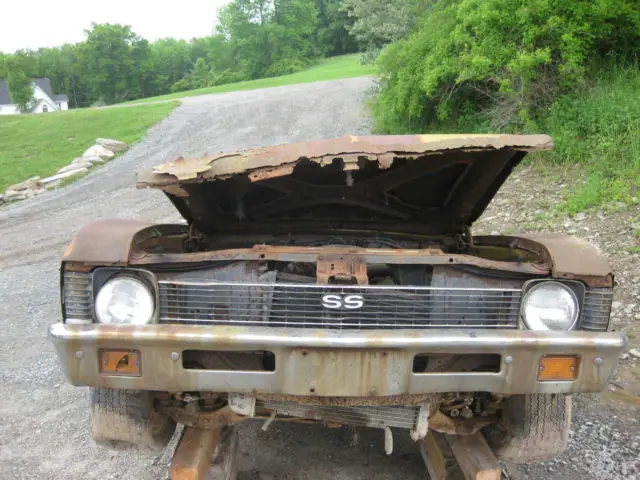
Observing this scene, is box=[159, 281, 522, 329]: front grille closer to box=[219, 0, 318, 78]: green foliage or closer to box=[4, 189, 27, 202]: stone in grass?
box=[4, 189, 27, 202]: stone in grass

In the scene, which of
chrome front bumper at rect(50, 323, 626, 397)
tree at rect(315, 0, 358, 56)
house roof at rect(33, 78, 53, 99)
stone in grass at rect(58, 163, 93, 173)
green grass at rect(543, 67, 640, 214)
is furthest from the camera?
house roof at rect(33, 78, 53, 99)

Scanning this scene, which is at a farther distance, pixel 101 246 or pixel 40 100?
pixel 40 100

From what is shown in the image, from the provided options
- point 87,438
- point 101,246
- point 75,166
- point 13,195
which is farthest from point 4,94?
point 101,246

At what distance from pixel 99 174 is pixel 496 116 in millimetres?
10550

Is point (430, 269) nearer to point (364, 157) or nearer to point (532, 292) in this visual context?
point (532, 292)

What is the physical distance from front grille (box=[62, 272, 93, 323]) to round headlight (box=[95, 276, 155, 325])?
0.04m

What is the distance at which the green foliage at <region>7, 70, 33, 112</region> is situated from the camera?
5407cm

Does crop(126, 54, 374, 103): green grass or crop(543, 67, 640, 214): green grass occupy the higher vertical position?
crop(126, 54, 374, 103): green grass

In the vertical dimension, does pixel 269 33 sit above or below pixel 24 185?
above

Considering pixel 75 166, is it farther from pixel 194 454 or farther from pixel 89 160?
pixel 194 454

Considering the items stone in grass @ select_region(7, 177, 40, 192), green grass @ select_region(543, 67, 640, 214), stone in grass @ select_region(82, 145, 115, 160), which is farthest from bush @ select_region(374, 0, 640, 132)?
stone in grass @ select_region(7, 177, 40, 192)

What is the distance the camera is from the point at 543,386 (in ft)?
6.92

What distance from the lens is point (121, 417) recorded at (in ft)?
8.13

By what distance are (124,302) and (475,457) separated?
1.89m
